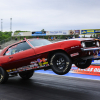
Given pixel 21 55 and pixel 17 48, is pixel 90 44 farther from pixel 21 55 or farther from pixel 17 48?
pixel 17 48

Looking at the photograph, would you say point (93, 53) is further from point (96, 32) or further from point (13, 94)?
point (96, 32)

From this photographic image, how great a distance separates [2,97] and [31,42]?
7.22 ft

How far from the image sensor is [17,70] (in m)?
6.63

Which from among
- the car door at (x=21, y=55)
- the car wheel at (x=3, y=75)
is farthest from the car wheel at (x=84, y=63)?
the car wheel at (x=3, y=75)

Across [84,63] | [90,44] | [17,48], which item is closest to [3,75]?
[17,48]

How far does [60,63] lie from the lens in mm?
5289

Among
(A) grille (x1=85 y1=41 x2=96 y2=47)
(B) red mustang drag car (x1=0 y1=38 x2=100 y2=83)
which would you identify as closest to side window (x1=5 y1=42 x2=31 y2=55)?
(B) red mustang drag car (x1=0 y1=38 x2=100 y2=83)

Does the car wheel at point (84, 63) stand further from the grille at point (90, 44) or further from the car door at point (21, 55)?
the car door at point (21, 55)

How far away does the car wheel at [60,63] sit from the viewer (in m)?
5.09

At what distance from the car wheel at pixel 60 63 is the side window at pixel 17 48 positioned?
1.30m

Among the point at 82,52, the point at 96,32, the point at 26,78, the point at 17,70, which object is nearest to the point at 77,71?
the point at 26,78

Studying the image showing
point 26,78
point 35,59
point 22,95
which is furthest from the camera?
point 26,78

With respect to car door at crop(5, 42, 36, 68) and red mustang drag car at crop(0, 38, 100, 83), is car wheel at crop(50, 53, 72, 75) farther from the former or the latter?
car door at crop(5, 42, 36, 68)

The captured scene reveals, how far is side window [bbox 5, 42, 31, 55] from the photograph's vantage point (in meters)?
6.37
